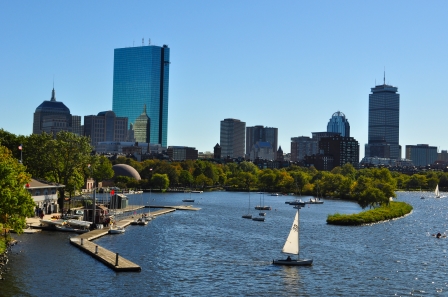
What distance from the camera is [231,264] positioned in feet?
249

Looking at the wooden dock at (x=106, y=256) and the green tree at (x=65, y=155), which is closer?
the wooden dock at (x=106, y=256)

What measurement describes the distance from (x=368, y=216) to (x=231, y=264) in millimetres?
64708

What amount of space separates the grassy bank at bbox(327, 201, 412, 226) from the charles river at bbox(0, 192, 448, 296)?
824cm

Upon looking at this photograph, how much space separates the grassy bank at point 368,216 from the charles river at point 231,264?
27.0ft

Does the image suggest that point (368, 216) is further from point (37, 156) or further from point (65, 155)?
point (37, 156)

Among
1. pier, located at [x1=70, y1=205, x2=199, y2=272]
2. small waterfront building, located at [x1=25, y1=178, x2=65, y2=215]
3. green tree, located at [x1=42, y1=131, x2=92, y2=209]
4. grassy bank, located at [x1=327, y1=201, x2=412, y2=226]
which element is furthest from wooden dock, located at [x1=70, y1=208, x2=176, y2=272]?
grassy bank, located at [x1=327, y1=201, x2=412, y2=226]

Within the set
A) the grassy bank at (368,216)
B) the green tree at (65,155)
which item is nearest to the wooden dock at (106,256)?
the green tree at (65,155)

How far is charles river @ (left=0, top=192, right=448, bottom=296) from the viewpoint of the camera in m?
62.3

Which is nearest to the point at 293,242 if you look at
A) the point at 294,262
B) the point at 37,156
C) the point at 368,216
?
the point at 294,262

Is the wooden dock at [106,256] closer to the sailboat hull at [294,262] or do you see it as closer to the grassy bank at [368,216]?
the sailboat hull at [294,262]

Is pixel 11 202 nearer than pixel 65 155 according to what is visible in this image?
Yes

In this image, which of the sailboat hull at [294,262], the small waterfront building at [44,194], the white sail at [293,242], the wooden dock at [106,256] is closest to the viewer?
the wooden dock at [106,256]

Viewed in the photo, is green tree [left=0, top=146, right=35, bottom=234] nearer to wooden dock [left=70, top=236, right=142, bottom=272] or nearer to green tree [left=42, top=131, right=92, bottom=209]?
wooden dock [left=70, top=236, right=142, bottom=272]

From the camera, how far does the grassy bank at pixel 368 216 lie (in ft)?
419
